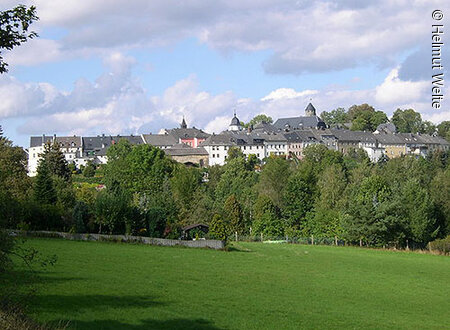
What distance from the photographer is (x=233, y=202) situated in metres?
84.7

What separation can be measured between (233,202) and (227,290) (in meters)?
53.8

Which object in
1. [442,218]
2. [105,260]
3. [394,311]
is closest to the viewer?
[394,311]

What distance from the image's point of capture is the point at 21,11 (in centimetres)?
1595

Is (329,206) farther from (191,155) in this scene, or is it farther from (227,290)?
(191,155)

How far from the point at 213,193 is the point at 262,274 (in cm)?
7731

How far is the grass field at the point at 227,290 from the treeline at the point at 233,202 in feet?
26.0

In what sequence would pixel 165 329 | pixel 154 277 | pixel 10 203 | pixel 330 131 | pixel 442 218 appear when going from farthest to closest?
pixel 330 131 < pixel 442 218 < pixel 10 203 < pixel 154 277 < pixel 165 329

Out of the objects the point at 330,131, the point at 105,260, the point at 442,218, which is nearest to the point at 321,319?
the point at 105,260

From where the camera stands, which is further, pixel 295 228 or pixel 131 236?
pixel 295 228

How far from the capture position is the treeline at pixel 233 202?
56562 millimetres

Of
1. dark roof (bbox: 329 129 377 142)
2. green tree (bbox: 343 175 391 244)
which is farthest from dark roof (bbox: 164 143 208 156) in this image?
green tree (bbox: 343 175 391 244)

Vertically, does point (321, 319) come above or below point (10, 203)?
below

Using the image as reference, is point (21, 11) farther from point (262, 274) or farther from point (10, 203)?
point (10, 203)

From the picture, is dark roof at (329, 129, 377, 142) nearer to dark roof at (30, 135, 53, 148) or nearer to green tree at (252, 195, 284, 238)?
dark roof at (30, 135, 53, 148)
